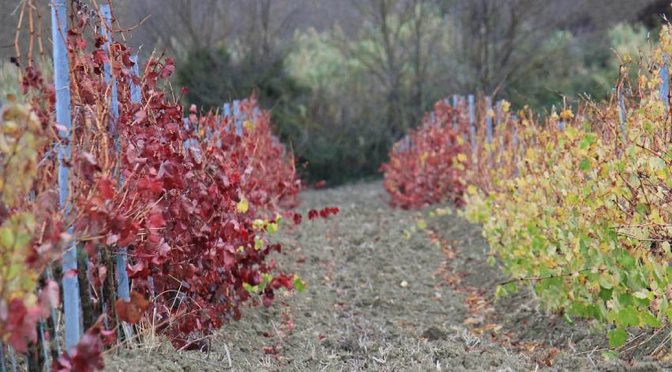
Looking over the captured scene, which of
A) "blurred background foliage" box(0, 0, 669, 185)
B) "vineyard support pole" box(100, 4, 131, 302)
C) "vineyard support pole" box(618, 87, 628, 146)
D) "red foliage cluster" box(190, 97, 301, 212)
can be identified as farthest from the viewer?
"blurred background foliage" box(0, 0, 669, 185)

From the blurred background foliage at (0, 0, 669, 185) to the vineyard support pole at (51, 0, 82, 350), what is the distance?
11980 mm

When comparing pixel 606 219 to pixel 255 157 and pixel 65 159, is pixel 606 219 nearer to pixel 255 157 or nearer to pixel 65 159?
pixel 65 159

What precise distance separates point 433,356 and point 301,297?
207 centimetres

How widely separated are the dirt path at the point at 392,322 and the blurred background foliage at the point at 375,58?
753cm

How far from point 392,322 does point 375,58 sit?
1347 centimetres

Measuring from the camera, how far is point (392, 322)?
17.3 ft

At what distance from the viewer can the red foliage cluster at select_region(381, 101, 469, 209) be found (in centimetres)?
1104

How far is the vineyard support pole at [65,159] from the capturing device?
9.02 ft

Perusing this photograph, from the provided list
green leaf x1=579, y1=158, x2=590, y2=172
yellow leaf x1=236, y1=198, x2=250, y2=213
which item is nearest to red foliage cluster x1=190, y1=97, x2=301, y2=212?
yellow leaf x1=236, y1=198, x2=250, y2=213

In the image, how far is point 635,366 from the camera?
3.53 meters

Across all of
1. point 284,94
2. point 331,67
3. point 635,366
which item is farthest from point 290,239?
point 331,67

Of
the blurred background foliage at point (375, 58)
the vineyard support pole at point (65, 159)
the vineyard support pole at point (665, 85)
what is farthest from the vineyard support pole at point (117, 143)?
the blurred background foliage at point (375, 58)

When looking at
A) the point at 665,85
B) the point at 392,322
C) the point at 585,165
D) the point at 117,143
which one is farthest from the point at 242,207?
the point at 665,85

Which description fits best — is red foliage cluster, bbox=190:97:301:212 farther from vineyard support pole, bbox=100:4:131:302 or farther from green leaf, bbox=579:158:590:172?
green leaf, bbox=579:158:590:172
